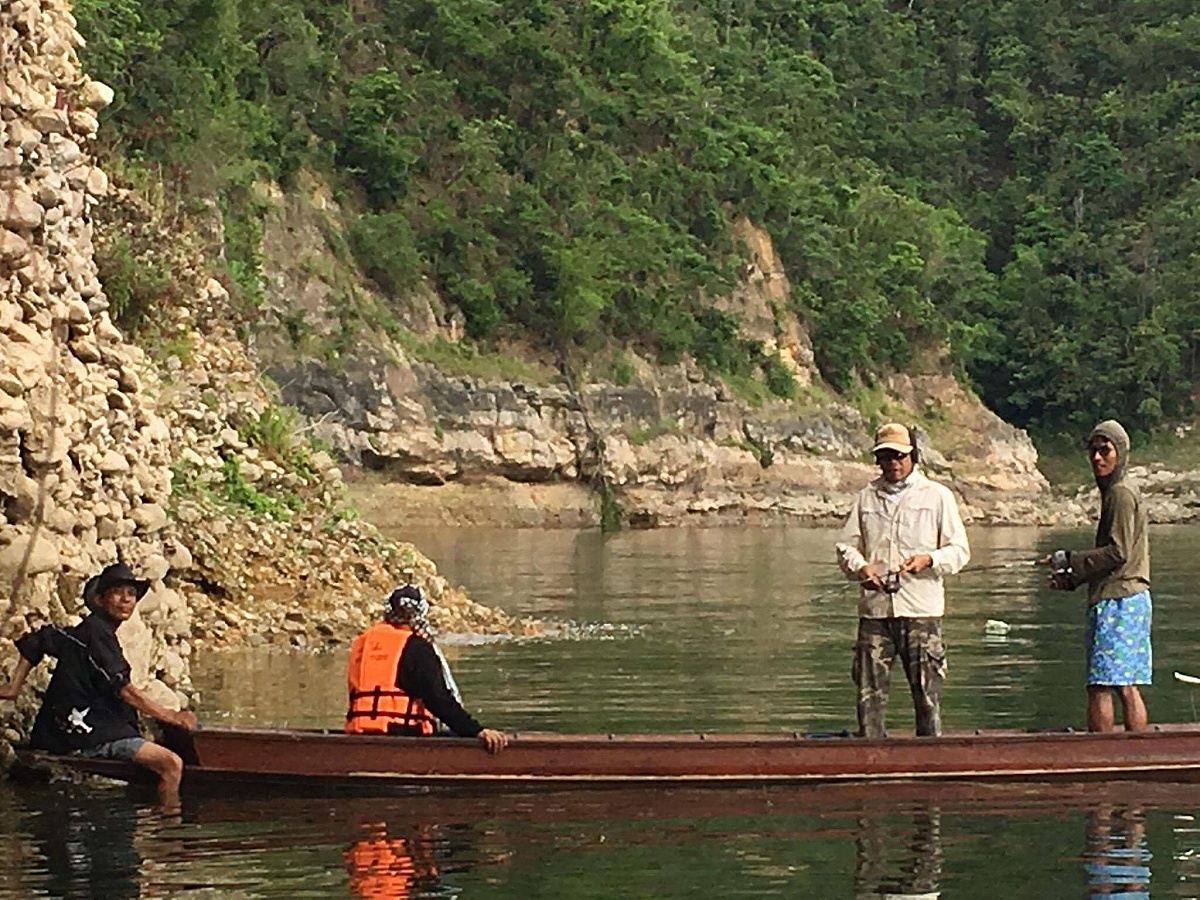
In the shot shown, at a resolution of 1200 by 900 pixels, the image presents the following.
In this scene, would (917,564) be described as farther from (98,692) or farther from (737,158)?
(737,158)

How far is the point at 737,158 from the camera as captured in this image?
83.3 m

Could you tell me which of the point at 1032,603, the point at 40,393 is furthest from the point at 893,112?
the point at 40,393

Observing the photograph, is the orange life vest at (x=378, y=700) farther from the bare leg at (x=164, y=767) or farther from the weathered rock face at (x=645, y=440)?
the weathered rock face at (x=645, y=440)

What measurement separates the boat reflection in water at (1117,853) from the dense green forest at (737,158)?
27.0 m

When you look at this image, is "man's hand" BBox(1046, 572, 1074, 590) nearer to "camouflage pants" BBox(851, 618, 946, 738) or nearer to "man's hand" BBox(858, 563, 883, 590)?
"camouflage pants" BBox(851, 618, 946, 738)

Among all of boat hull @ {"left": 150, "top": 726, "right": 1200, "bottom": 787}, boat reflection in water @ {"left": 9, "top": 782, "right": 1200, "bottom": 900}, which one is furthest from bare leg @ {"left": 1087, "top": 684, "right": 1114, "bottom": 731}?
boat reflection in water @ {"left": 9, "top": 782, "right": 1200, "bottom": 900}

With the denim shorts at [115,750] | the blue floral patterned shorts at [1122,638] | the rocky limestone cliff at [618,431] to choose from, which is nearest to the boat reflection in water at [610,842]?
the denim shorts at [115,750]

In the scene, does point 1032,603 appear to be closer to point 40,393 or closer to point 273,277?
point 40,393

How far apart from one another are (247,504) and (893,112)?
279 feet

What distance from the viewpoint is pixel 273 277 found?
59812 mm

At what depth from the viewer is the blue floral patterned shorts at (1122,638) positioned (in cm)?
1319

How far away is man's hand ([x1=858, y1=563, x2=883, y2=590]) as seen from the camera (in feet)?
41.9

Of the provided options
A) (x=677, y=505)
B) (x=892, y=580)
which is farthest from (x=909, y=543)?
(x=677, y=505)

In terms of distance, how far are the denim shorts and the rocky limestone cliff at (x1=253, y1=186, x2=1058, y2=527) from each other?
1558 inches
